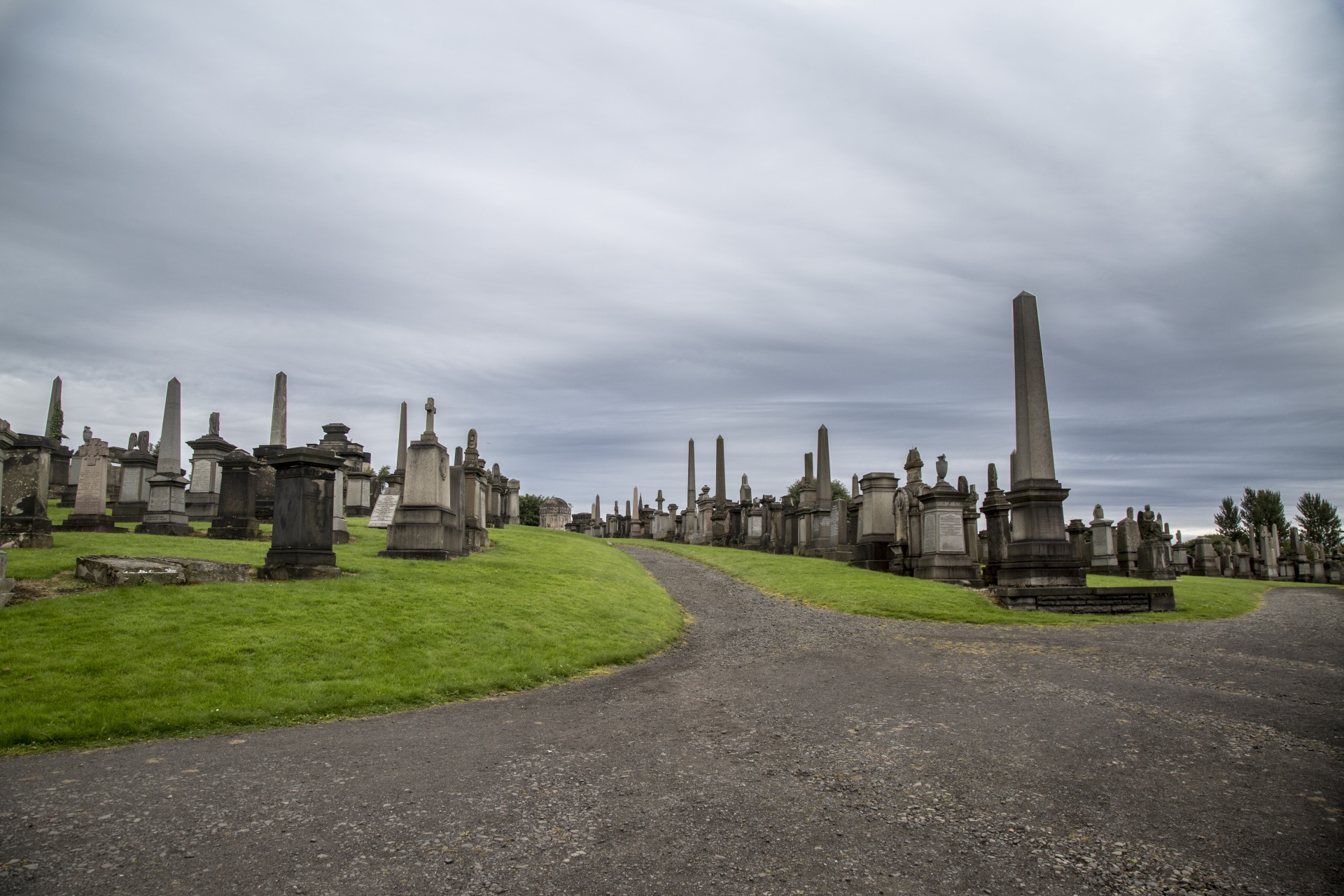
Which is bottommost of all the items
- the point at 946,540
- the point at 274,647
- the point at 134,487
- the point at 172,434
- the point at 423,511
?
the point at 274,647

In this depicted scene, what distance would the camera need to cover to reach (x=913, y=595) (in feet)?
53.5

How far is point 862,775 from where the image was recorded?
5.26 metres

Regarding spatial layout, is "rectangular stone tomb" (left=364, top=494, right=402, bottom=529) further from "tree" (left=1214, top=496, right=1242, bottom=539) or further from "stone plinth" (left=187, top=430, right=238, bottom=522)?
"tree" (left=1214, top=496, right=1242, bottom=539)

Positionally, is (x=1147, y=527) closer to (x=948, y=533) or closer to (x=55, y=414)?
(x=948, y=533)

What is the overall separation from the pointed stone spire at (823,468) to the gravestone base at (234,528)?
19357 mm

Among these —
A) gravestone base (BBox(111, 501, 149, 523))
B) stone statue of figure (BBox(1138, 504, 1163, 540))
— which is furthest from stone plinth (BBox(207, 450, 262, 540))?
stone statue of figure (BBox(1138, 504, 1163, 540))

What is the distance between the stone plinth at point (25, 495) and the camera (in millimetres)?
13502

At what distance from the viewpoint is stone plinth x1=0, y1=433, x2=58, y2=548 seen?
13.5 meters

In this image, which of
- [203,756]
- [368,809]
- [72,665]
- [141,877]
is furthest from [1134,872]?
[72,665]

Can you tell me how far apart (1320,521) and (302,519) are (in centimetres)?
8421

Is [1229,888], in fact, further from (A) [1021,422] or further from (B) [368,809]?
(A) [1021,422]

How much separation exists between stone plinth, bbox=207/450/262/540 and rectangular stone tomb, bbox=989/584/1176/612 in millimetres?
18103

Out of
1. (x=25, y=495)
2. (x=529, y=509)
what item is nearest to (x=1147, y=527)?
(x=25, y=495)

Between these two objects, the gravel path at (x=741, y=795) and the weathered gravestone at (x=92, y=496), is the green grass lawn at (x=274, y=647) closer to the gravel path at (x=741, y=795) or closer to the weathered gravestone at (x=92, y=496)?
the gravel path at (x=741, y=795)
